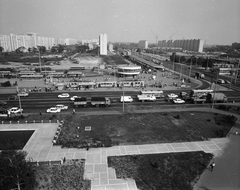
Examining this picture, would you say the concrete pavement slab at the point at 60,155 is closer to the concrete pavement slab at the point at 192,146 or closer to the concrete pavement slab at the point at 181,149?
the concrete pavement slab at the point at 181,149

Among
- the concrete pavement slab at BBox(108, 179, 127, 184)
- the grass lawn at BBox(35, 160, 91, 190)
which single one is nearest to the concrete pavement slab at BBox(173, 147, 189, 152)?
the concrete pavement slab at BBox(108, 179, 127, 184)

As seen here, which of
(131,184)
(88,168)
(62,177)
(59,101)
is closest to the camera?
(131,184)

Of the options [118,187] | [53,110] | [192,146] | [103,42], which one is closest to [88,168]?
[118,187]

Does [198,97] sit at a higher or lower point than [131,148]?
higher

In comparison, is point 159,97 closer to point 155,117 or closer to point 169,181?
point 155,117

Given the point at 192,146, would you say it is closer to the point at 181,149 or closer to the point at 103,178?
the point at 181,149

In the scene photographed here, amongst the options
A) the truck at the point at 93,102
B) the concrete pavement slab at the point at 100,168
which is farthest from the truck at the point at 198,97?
the concrete pavement slab at the point at 100,168

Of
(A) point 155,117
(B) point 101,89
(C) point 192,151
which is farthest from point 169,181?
(B) point 101,89
